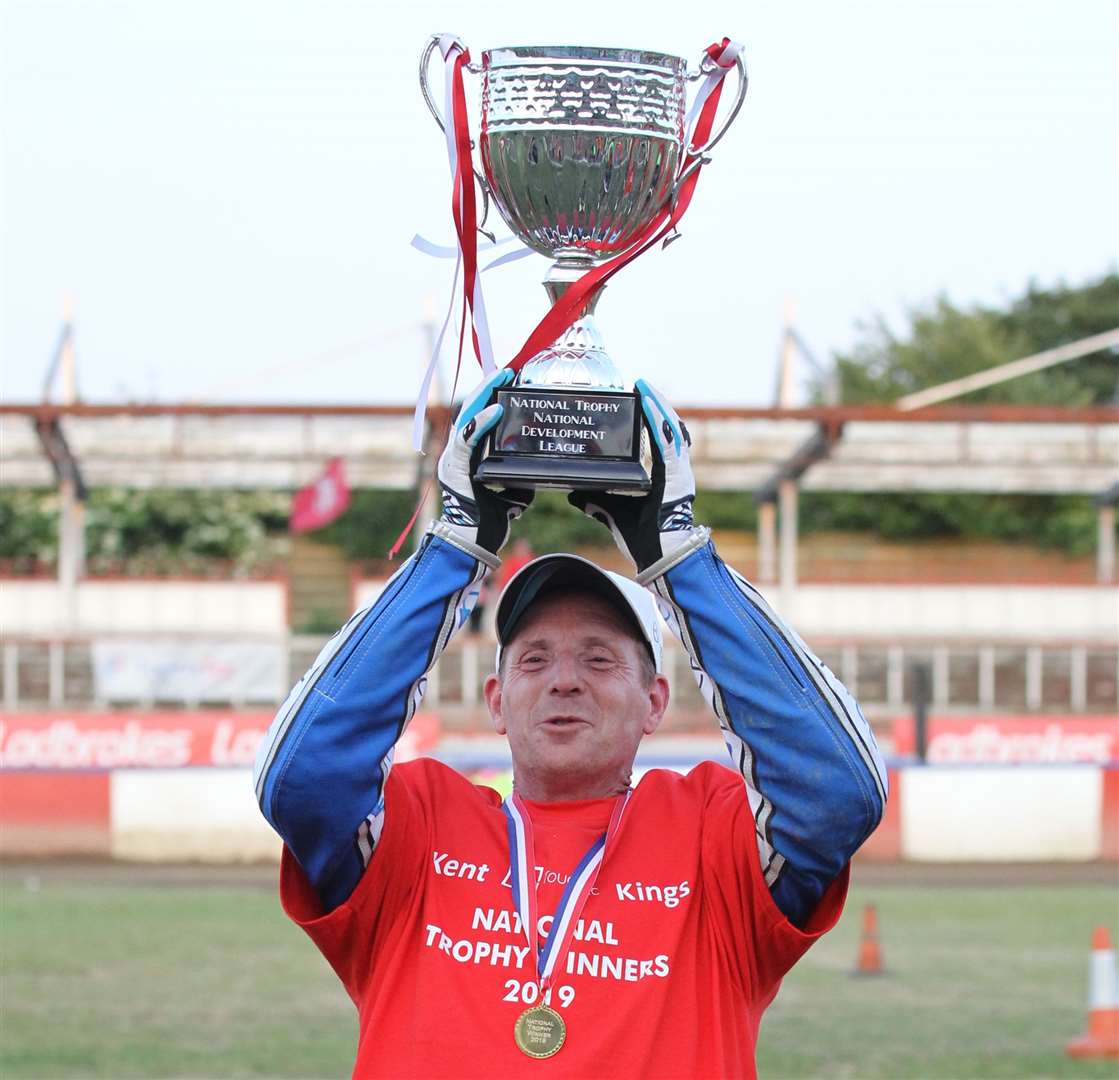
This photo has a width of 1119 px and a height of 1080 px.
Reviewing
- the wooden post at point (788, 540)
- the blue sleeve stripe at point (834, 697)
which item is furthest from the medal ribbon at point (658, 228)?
the wooden post at point (788, 540)

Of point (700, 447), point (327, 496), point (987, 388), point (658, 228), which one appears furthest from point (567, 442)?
point (987, 388)

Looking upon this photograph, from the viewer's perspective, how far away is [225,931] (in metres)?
13.5

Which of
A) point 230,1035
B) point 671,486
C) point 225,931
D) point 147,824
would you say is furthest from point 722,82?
point 147,824

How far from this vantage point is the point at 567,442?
3359mm

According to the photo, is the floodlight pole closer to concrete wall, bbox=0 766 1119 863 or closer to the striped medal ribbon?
concrete wall, bbox=0 766 1119 863

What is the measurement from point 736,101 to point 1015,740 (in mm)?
16426

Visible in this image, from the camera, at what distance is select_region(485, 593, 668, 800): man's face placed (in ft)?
11.2

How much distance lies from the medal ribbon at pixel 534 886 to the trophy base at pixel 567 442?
57cm

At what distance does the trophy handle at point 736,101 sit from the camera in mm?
3566

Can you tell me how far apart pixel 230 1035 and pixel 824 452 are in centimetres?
1794

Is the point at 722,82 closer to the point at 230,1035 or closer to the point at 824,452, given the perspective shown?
the point at 230,1035

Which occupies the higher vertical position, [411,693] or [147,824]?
[411,693]

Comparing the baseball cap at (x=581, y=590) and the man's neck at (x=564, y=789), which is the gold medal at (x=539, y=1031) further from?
the baseball cap at (x=581, y=590)

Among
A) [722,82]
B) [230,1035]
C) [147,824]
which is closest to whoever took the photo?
[722,82]
